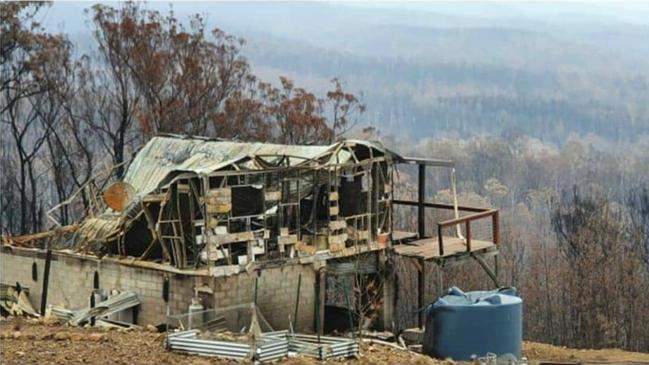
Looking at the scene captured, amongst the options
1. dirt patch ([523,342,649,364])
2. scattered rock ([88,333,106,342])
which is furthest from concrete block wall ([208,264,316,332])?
dirt patch ([523,342,649,364])

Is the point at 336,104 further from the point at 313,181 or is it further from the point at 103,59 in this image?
the point at 313,181

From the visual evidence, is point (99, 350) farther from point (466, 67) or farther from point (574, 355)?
point (466, 67)

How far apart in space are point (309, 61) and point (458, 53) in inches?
1802

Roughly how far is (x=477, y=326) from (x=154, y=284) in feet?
21.0

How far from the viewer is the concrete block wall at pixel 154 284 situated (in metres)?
21.0

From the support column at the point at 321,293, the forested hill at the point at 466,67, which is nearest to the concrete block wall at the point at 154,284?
the support column at the point at 321,293

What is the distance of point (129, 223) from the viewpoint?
74.3ft

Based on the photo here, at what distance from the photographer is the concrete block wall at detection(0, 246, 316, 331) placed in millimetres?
21047

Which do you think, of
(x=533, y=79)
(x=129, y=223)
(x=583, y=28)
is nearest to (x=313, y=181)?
(x=129, y=223)

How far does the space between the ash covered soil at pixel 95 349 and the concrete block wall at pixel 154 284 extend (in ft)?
4.58

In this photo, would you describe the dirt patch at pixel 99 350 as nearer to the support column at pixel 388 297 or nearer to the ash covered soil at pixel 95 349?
the ash covered soil at pixel 95 349

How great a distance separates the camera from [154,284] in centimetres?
2150

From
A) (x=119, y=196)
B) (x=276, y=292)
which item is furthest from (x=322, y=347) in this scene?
(x=119, y=196)

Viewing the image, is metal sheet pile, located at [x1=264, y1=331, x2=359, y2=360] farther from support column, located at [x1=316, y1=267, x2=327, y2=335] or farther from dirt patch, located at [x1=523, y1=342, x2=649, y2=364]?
dirt patch, located at [x1=523, y1=342, x2=649, y2=364]
